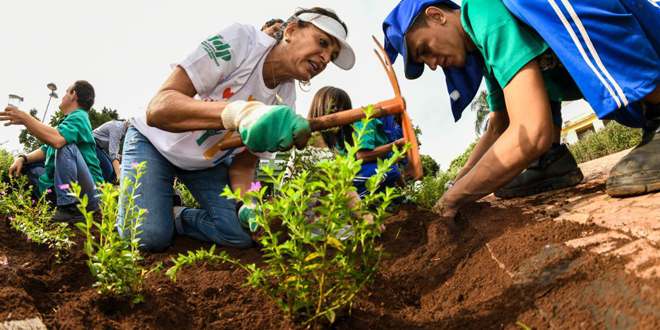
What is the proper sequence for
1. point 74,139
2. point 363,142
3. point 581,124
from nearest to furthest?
point 363,142, point 74,139, point 581,124

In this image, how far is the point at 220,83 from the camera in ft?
9.38

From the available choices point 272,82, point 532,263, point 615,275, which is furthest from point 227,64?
point 615,275

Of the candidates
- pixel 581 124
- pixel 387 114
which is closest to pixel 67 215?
pixel 387 114

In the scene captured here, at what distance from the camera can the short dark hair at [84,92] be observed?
4918 mm

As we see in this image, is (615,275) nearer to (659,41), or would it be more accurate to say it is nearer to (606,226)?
(606,226)

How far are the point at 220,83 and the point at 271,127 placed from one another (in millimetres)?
1115

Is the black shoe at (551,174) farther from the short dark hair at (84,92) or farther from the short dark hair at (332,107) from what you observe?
the short dark hair at (84,92)

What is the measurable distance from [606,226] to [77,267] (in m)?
2.52

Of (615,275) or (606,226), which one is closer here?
(615,275)

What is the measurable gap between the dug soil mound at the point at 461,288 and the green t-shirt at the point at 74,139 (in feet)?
9.31

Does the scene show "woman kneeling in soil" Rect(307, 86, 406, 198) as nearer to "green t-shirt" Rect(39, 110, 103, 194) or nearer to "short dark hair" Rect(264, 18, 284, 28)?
"short dark hair" Rect(264, 18, 284, 28)

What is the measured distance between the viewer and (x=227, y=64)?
2678 millimetres

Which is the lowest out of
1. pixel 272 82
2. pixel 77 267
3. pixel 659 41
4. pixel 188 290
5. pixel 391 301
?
pixel 391 301

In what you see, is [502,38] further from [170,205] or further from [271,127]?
[170,205]
